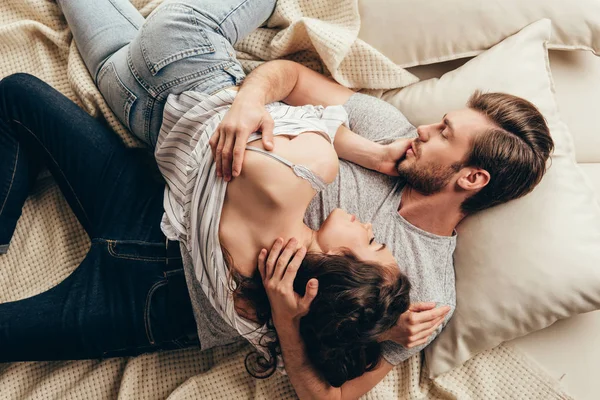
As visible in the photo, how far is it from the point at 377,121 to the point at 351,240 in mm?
401

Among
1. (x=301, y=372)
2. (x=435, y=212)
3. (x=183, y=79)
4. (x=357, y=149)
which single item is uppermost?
(x=183, y=79)

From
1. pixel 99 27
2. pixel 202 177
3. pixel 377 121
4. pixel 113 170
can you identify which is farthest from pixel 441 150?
pixel 99 27

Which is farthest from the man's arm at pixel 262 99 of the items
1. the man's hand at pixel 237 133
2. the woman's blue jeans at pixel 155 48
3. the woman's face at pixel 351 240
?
the woman's face at pixel 351 240

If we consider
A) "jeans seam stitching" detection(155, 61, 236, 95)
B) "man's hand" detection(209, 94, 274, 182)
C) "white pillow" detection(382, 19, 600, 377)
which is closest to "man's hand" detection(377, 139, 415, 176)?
"white pillow" detection(382, 19, 600, 377)

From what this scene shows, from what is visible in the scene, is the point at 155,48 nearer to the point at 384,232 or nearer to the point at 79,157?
the point at 79,157

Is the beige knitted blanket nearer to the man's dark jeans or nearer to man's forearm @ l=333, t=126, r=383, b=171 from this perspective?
the man's dark jeans

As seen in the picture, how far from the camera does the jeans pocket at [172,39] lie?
1.13 metres

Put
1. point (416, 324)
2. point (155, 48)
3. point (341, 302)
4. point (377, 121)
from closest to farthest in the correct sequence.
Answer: point (341, 302) → point (416, 324) → point (155, 48) → point (377, 121)

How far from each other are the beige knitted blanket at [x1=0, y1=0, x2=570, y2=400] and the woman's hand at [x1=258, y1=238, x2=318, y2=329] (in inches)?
13.2

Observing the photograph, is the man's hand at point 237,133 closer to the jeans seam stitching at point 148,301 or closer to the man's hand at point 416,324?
the jeans seam stitching at point 148,301

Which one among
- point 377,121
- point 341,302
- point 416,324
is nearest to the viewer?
point 341,302

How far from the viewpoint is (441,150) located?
1132mm

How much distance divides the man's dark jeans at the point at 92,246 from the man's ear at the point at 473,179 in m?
0.69

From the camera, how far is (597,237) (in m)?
1.07
